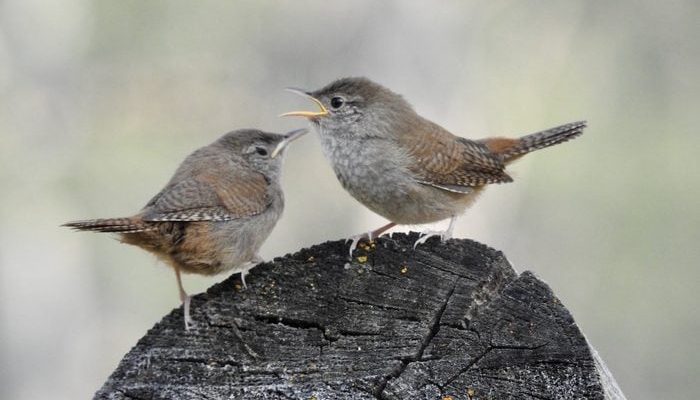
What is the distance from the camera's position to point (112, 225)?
151 inches

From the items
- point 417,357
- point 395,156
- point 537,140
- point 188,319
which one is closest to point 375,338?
point 417,357

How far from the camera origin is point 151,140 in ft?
42.7

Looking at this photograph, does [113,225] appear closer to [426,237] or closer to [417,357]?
[426,237]

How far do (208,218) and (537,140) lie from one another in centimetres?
191

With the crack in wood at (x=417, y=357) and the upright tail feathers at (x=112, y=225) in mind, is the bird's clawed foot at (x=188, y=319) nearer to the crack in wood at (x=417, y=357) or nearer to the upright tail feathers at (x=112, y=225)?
the upright tail feathers at (x=112, y=225)

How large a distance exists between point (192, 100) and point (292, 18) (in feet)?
5.46

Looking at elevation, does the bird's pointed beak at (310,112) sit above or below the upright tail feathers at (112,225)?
above

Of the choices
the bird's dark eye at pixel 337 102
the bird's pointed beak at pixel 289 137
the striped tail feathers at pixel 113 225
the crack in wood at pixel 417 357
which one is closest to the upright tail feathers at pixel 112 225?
the striped tail feathers at pixel 113 225

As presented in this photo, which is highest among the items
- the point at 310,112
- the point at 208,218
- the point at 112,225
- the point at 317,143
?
the point at 317,143

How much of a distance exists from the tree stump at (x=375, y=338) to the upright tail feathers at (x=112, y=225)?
0.45 m

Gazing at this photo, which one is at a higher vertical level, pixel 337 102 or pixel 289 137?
pixel 337 102

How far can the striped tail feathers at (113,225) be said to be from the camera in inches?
142

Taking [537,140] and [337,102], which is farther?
[537,140]

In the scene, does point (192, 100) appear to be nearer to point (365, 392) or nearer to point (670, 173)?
point (670, 173)
